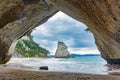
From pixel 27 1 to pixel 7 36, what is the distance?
3.08 meters

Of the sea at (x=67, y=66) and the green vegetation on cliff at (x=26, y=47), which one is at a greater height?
the green vegetation on cliff at (x=26, y=47)

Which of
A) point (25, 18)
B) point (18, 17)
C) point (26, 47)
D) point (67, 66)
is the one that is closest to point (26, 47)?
point (26, 47)

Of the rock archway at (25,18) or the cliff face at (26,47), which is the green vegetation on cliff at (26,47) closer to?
the cliff face at (26,47)

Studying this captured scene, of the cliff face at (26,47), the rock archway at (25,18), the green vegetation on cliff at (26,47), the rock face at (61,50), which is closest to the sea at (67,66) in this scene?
the rock archway at (25,18)

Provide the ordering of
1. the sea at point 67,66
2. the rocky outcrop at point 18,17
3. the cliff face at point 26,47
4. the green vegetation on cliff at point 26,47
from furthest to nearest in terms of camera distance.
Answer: the green vegetation on cliff at point 26,47 < the cliff face at point 26,47 < the sea at point 67,66 < the rocky outcrop at point 18,17

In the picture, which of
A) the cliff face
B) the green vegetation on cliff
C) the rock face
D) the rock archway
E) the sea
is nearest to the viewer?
the rock archway

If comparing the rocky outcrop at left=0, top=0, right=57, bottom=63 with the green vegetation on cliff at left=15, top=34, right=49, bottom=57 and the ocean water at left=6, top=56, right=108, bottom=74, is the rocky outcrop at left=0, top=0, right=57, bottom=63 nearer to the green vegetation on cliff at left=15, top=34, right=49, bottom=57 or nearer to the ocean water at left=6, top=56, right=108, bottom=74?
the ocean water at left=6, top=56, right=108, bottom=74

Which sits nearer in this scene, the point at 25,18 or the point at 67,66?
the point at 25,18

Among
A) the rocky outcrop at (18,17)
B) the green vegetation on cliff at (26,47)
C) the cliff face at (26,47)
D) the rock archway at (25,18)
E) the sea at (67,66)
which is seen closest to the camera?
the rock archway at (25,18)

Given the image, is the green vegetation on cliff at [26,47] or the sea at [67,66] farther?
the green vegetation on cliff at [26,47]

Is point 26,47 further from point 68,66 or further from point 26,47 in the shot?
point 68,66

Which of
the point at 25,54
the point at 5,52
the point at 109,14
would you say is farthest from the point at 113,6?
the point at 25,54

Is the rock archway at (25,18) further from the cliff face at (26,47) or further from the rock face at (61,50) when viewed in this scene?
the rock face at (61,50)

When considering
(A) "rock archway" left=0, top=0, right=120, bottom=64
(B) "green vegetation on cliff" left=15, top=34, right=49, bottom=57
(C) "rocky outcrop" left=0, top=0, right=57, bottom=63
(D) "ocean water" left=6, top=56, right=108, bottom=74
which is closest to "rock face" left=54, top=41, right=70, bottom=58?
(B) "green vegetation on cliff" left=15, top=34, right=49, bottom=57
